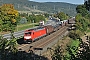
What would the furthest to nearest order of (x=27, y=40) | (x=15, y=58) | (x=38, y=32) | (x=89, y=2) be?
(x=38, y=32) → (x=27, y=40) → (x=15, y=58) → (x=89, y=2)

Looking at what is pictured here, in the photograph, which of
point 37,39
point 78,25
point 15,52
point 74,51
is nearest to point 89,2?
point 74,51

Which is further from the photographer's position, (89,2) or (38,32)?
(38,32)

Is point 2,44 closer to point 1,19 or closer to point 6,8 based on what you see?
point 1,19

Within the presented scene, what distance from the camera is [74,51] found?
346 inches

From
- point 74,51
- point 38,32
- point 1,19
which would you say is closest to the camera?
point 74,51

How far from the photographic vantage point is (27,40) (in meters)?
41.4

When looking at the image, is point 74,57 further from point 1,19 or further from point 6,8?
point 6,8

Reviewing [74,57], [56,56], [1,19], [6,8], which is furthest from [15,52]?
[6,8]

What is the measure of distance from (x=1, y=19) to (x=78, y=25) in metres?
21.8

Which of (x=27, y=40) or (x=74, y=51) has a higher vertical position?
(x=74, y=51)

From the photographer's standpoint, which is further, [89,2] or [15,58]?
[15,58]

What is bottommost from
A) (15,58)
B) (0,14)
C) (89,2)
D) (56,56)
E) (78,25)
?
(78,25)

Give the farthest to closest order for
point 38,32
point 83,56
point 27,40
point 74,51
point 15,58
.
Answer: point 38,32 → point 27,40 → point 15,58 → point 74,51 → point 83,56

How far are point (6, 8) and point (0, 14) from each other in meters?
4.19
